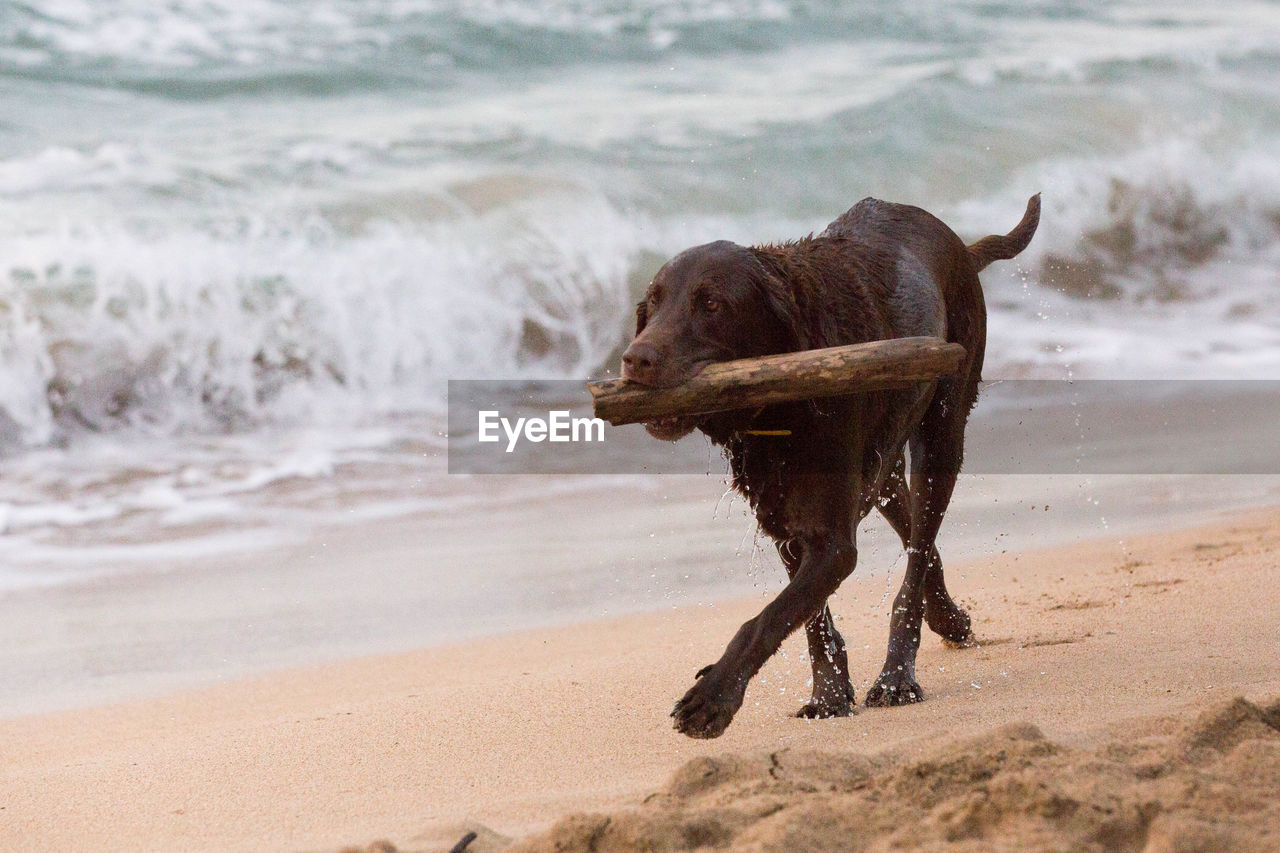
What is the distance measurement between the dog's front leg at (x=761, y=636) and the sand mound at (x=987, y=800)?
0.37 metres

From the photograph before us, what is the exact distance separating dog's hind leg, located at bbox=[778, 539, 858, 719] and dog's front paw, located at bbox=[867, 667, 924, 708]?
9 centimetres

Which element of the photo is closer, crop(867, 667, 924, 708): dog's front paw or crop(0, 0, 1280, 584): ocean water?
crop(867, 667, 924, 708): dog's front paw

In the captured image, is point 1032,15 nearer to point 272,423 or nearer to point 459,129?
point 459,129

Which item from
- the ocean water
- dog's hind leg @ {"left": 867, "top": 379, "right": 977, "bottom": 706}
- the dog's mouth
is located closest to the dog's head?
the dog's mouth

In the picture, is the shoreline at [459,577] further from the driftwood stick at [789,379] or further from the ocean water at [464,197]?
the driftwood stick at [789,379]

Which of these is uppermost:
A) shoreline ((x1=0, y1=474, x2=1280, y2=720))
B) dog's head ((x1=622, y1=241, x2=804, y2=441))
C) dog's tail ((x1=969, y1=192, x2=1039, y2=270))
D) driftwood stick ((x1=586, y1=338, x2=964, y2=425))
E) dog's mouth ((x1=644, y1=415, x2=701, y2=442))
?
dog's tail ((x1=969, y1=192, x2=1039, y2=270))

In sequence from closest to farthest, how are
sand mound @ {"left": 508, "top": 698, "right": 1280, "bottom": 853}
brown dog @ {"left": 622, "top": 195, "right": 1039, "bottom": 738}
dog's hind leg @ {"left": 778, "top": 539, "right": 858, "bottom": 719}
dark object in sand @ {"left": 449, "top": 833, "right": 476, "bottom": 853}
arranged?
1. sand mound @ {"left": 508, "top": 698, "right": 1280, "bottom": 853}
2. dark object in sand @ {"left": 449, "top": 833, "right": 476, "bottom": 853}
3. brown dog @ {"left": 622, "top": 195, "right": 1039, "bottom": 738}
4. dog's hind leg @ {"left": 778, "top": 539, "right": 858, "bottom": 719}

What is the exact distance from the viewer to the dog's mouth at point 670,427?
13.7ft

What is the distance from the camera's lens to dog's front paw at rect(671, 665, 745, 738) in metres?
3.92

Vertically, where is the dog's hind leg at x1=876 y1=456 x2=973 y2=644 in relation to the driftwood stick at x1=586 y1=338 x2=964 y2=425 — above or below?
below

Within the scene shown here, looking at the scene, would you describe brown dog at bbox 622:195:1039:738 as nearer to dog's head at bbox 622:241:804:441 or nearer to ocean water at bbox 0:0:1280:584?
dog's head at bbox 622:241:804:441

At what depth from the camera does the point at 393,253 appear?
527 inches

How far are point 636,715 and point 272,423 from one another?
6656 millimetres

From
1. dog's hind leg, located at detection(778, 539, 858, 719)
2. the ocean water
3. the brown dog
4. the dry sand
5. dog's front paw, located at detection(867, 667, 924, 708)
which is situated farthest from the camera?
the ocean water
